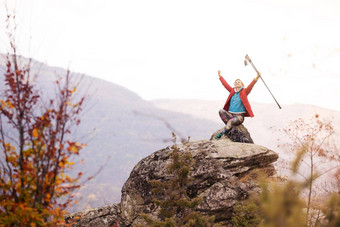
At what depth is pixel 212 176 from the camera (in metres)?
10.5

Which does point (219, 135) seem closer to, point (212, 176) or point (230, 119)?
point (230, 119)

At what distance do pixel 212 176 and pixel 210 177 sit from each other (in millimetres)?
72

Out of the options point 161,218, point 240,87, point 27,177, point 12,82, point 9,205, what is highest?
point 240,87

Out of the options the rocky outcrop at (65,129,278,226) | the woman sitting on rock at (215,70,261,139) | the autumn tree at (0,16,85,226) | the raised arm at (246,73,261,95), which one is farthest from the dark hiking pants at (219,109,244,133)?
the autumn tree at (0,16,85,226)

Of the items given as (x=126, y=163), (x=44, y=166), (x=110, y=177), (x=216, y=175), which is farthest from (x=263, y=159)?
(x=126, y=163)

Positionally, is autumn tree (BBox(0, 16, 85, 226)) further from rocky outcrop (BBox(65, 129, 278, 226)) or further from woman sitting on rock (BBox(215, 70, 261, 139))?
woman sitting on rock (BBox(215, 70, 261, 139))

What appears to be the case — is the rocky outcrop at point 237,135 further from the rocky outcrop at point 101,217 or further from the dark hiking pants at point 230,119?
the rocky outcrop at point 101,217

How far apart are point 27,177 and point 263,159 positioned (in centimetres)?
810

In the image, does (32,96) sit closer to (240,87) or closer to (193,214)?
(193,214)

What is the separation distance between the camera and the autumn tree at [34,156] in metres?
5.24

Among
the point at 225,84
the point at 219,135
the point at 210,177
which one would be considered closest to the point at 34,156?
the point at 210,177

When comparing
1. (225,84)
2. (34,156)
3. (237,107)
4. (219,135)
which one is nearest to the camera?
(34,156)

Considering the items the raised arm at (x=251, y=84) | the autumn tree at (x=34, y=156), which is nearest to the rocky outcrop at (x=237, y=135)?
the raised arm at (x=251, y=84)

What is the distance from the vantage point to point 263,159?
11242 millimetres
